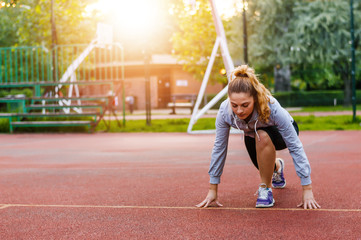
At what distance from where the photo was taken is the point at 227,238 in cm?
318

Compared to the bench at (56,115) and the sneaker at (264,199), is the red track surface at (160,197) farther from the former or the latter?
the bench at (56,115)

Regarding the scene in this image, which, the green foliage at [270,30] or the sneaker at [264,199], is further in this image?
the green foliage at [270,30]

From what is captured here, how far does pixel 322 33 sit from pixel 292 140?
2193cm

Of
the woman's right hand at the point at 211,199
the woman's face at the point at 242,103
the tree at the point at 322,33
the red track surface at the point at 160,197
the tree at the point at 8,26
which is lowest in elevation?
the red track surface at the point at 160,197

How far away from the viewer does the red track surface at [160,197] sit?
11.2 ft

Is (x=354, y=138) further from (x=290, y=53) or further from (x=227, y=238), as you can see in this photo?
(x=290, y=53)

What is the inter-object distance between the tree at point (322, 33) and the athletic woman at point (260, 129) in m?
20.7

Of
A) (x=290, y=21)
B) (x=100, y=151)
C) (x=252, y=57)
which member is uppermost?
(x=290, y=21)

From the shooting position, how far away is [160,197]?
15.2ft

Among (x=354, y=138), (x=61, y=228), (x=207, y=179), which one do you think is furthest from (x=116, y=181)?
(x=354, y=138)

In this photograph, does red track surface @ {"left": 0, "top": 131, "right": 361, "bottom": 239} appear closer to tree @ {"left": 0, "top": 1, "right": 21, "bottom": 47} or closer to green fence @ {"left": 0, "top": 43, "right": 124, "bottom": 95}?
green fence @ {"left": 0, "top": 43, "right": 124, "bottom": 95}

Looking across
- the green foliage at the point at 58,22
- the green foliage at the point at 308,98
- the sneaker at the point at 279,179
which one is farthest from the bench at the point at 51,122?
the green foliage at the point at 308,98

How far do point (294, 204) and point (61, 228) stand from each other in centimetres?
192

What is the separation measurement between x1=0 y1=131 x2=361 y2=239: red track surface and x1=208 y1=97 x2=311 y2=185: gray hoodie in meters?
0.33
